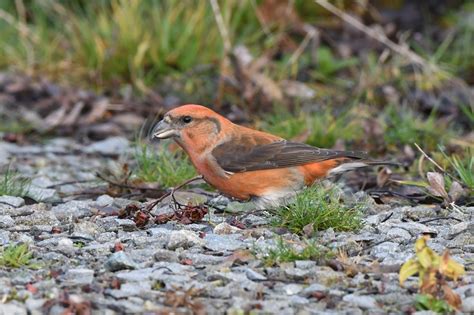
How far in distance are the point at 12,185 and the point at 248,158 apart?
1.51m

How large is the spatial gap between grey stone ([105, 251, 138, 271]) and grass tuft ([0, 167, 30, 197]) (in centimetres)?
196

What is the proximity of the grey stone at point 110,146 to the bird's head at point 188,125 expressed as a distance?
1.88m

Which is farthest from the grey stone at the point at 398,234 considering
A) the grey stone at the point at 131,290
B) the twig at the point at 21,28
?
the twig at the point at 21,28

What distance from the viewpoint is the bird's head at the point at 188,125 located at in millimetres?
6664

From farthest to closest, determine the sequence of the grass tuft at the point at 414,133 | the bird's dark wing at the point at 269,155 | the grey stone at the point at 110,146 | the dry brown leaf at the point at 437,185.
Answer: the grey stone at the point at 110,146 < the grass tuft at the point at 414,133 < the bird's dark wing at the point at 269,155 < the dry brown leaf at the point at 437,185

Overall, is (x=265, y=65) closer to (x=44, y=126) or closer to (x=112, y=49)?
(x=112, y=49)

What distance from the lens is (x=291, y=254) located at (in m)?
4.83

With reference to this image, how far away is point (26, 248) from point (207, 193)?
2153mm

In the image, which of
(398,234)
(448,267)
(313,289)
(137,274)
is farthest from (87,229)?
(448,267)

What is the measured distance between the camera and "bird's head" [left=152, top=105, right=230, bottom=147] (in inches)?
262

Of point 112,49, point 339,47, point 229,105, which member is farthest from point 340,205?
point 339,47

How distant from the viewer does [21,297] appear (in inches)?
166

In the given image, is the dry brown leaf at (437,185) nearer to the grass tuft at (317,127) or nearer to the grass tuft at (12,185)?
the grass tuft at (317,127)

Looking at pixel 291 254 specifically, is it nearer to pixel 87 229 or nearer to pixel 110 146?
pixel 87 229
